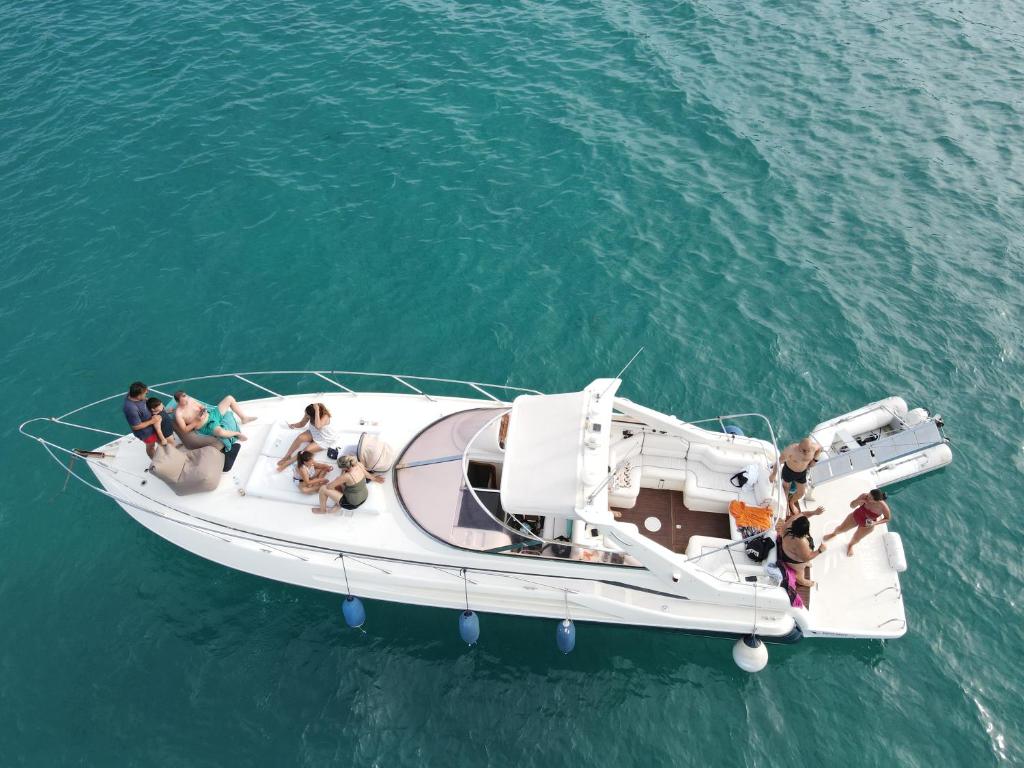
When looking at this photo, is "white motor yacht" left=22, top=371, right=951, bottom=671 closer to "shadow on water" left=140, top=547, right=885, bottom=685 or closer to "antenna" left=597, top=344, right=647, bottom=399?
"antenna" left=597, top=344, right=647, bottom=399

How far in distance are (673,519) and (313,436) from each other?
22.8ft

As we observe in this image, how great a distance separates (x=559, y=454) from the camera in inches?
436

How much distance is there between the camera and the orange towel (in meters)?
11.9

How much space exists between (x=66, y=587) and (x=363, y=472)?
21.2ft

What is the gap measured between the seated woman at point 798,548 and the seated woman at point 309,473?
813 centimetres

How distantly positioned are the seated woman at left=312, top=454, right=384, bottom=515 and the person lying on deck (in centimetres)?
232

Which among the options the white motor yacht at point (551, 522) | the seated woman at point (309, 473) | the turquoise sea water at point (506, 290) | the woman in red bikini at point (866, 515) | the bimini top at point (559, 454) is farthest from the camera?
the woman in red bikini at point (866, 515)

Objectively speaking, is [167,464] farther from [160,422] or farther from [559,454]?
[559,454]

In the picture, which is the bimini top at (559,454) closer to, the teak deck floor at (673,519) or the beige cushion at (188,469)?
the teak deck floor at (673,519)

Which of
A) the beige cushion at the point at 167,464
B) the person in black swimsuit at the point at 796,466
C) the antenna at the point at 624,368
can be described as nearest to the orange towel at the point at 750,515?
the person in black swimsuit at the point at 796,466

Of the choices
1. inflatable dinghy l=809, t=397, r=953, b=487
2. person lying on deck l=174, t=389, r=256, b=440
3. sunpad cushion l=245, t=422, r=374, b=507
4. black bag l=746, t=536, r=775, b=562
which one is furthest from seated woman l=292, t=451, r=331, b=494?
inflatable dinghy l=809, t=397, r=953, b=487

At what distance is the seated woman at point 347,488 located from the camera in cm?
A: 1129

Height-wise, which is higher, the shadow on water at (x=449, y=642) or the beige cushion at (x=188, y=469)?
the beige cushion at (x=188, y=469)

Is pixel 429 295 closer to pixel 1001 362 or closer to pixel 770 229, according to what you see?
pixel 770 229
